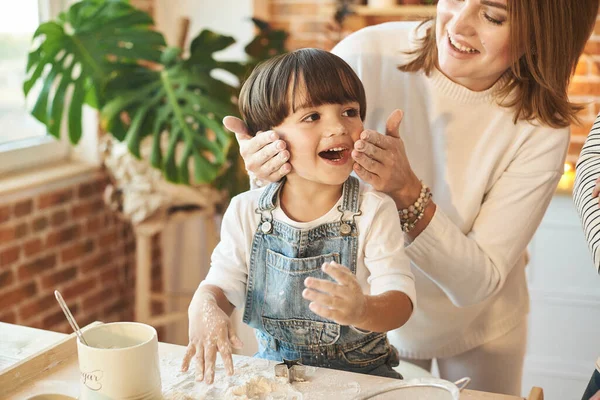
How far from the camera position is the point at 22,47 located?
9.49 ft

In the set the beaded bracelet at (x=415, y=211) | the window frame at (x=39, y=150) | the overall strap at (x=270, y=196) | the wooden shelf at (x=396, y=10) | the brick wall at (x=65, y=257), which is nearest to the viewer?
the overall strap at (x=270, y=196)

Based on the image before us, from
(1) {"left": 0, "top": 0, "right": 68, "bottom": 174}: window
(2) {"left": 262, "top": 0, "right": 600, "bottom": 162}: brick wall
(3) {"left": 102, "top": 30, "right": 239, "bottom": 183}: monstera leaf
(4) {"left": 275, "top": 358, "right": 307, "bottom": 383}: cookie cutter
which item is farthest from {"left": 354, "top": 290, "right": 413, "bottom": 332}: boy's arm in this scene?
(2) {"left": 262, "top": 0, "right": 600, "bottom": 162}: brick wall

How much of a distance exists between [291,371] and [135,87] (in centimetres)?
174

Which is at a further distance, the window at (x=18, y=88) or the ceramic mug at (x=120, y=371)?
the window at (x=18, y=88)

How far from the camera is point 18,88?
2895mm

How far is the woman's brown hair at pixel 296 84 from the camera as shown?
4.11ft

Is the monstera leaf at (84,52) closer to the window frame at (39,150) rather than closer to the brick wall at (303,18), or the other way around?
the window frame at (39,150)

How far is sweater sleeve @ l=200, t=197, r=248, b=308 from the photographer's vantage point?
1.31m

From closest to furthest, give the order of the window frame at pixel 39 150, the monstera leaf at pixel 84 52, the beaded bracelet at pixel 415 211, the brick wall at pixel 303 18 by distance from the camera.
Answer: the beaded bracelet at pixel 415 211, the monstera leaf at pixel 84 52, the window frame at pixel 39 150, the brick wall at pixel 303 18

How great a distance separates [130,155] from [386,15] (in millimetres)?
1385

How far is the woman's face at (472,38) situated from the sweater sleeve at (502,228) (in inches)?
7.4

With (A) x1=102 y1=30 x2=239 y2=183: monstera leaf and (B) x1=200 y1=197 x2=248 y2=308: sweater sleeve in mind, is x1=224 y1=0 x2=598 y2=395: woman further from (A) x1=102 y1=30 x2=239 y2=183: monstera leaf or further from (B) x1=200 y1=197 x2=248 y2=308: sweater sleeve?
(A) x1=102 y1=30 x2=239 y2=183: monstera leaf

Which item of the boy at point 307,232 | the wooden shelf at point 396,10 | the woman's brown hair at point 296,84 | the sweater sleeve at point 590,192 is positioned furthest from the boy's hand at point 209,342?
the wooden shelf at point 396,10

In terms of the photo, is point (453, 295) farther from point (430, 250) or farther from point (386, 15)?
point (386, 15)
